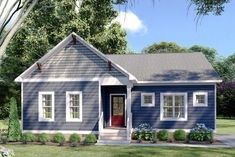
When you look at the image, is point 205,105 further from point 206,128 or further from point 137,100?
point 137,100

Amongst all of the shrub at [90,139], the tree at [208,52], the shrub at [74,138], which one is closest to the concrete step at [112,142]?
the shrub at [90,139]

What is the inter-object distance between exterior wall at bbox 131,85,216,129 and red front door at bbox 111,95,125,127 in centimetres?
140

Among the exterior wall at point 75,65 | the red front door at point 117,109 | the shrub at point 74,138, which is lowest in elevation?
the shrub at point 74,138

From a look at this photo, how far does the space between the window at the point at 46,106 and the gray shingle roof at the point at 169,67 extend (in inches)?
203

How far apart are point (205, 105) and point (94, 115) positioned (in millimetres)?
6200

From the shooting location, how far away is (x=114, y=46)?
40.1m

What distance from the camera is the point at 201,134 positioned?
21938 millimetres

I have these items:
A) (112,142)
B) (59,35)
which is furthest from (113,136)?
(59,35)

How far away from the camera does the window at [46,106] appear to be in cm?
2333

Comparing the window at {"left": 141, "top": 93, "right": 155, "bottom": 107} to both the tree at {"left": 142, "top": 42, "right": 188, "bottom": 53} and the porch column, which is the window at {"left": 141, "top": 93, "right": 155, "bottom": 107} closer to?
the porch column

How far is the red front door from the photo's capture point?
81.8 ft

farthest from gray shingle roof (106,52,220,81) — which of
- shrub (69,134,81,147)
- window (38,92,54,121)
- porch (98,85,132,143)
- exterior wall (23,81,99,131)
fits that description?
window (38,92,54,121)

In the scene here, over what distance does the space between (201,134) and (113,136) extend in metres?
4.80

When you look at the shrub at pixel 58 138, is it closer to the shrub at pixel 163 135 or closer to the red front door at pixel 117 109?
the red front door at pixel 117 109
